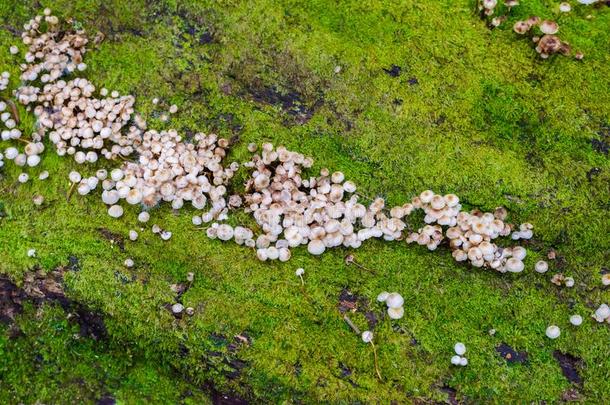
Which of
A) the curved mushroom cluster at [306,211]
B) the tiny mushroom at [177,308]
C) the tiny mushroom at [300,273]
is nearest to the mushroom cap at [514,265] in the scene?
the curved mushroom cluster at [306,211]

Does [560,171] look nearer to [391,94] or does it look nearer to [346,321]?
[391,94]

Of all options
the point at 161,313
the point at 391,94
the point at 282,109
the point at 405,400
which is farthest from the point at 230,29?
the point at 405,400

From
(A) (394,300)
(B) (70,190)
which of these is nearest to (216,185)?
(B) (70,190)

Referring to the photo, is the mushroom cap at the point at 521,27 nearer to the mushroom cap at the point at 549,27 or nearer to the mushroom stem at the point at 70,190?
the mushroom cap at the point at 549,27

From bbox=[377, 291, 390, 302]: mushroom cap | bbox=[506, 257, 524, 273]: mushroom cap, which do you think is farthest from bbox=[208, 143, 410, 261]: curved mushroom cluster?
bbox=[506, 257, 524, 273]: mushroom cap

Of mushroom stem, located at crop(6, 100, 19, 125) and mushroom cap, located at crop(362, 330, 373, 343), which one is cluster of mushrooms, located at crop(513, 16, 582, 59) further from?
mushroom stem, located at crop(6, 100, 19, 125)

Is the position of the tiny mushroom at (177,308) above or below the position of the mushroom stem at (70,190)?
below

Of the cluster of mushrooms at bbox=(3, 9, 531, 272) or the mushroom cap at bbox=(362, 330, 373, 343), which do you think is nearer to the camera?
the mushroom cap at bbox=(362, 330, 373, 343)

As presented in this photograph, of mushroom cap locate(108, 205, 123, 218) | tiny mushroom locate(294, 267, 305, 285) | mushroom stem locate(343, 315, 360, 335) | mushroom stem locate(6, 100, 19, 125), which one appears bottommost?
Result: mushroom stem locate(343, 315, 360, 335)
